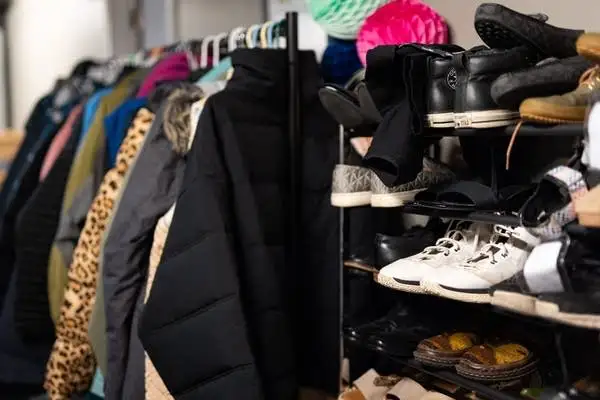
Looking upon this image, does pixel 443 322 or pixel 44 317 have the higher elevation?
pixel 443 322

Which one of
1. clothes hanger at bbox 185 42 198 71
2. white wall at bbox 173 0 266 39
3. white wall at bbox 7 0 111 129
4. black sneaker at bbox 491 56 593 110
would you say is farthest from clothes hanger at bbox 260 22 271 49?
white wall at bbox 7 0 111 129

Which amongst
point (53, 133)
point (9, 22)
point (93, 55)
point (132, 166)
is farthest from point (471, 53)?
point (9, 22)

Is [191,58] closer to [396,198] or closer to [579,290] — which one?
[396,198]

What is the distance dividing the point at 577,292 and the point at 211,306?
29.1 inches

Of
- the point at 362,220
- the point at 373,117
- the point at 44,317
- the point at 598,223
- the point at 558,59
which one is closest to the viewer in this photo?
the point at 598,223

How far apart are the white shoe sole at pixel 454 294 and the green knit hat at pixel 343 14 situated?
0.67 m

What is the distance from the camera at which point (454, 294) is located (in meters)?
1.14

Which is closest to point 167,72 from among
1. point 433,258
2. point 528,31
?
point 433,258

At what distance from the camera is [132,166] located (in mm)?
1695

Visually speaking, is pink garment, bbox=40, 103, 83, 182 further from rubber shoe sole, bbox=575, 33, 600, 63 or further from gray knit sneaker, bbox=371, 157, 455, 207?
rubber shoe sole, bbox=575, 33, 600, 63

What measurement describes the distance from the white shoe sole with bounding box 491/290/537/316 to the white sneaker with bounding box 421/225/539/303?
0.04 meters

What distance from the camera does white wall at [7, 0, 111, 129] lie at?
9.95 ft

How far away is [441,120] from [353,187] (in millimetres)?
272

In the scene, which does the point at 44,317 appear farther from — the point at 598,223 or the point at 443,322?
the point at 598,223
